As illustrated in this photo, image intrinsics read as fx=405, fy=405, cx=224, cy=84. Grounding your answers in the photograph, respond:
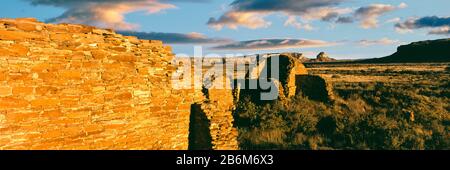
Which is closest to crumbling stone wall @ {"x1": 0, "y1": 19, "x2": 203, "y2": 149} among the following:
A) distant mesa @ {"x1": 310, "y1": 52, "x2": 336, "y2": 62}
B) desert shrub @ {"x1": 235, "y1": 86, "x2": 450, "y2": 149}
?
desert shrub @ {"x1": 235, "y1": 86, "x2": 450, "y2": 149}

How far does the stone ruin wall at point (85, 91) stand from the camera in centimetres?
581

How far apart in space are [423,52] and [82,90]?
61698mm

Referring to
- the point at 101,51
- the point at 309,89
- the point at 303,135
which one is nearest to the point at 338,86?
the point at 309,89

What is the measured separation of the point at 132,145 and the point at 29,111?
2.08m

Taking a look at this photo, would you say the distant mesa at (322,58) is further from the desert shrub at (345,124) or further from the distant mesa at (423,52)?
the desert shrub at (345,124)

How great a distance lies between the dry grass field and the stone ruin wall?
6.79 metres

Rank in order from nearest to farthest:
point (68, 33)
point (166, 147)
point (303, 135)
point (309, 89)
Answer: point (68, 33)
point (166, 147)
point (303, 135)
point (309, 89)

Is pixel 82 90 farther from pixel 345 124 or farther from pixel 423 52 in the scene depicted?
pixel 423 52

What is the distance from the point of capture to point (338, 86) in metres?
24.8

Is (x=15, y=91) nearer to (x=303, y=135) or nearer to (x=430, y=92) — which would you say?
(x=303, y=135)

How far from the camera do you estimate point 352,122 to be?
16.6 meters

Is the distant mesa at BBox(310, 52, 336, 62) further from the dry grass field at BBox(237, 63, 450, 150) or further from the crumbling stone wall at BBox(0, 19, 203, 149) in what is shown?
the crumbling stone wall at BBox(0, 19, 203, 149)

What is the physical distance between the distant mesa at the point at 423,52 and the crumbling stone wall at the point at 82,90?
2117 inches

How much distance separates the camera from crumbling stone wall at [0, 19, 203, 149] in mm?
5801
